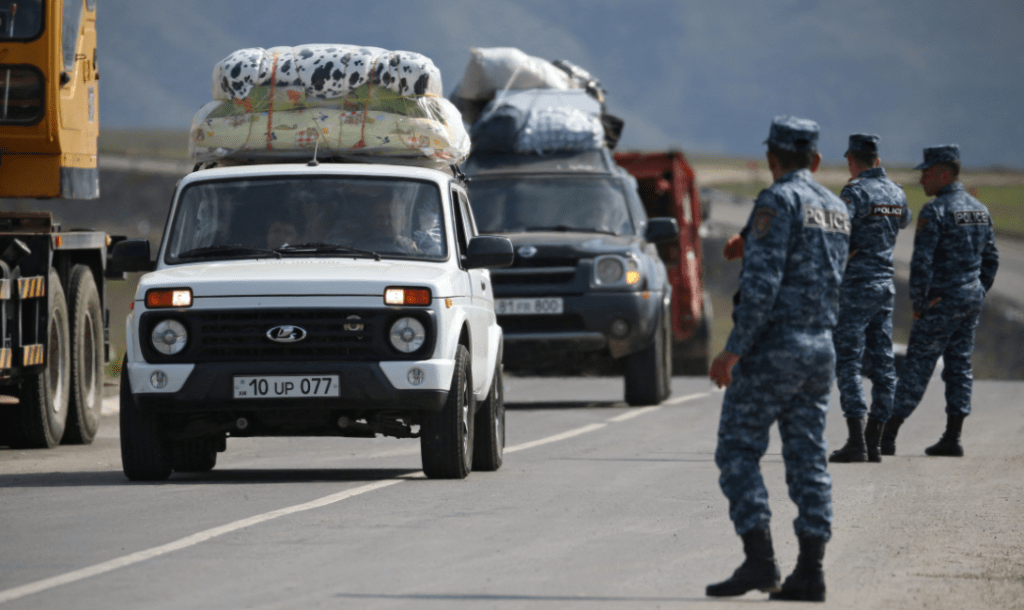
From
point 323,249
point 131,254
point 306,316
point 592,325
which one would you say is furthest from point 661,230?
point 306,316

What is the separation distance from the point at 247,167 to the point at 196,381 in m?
1.72

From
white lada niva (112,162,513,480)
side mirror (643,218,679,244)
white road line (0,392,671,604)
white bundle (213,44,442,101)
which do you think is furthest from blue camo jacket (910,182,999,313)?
side mirror (643,218,679,244)

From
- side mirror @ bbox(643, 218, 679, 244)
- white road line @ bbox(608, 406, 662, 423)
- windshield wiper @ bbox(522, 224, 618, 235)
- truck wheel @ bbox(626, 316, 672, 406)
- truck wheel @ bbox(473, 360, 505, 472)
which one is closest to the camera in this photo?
truck wheel @ bbox(473, 360, 505, 472)

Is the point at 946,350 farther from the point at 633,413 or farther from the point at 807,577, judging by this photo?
the point at 807,577

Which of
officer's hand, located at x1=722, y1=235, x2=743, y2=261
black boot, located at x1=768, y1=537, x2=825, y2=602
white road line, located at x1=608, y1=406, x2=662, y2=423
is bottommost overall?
white road line, located at x1=608, y1=406, x2=662, y2=423

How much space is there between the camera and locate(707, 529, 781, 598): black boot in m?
7.29

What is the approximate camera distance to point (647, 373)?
19.1 m

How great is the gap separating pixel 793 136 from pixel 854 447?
227 inches

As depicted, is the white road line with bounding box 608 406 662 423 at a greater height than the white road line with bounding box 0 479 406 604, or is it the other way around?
the white road line with bounding box 0 479 406 604

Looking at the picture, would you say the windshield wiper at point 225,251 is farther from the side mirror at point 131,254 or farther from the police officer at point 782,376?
the police officer at point 782,376

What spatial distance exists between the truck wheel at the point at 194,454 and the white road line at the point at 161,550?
59.6 inches

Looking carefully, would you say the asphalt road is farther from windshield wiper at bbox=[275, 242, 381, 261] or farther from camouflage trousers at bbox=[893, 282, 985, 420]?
windshield wiper at bbox=[275, 242, 381, 261]

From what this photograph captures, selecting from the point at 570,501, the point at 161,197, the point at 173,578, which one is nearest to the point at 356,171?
the point at 570,501

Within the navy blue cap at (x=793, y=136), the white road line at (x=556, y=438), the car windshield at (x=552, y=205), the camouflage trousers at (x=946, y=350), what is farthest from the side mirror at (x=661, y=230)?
the navy blue cap at (x=793, y=136)
